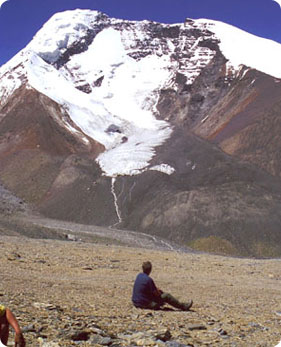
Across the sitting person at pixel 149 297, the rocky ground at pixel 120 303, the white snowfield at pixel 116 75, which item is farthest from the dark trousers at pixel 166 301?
the white snowfield at pixel 116 75

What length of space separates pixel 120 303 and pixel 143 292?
1.43ft

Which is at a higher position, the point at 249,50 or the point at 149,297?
the point at 249,50

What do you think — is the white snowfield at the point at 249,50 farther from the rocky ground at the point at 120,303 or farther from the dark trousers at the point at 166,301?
the dark trousers at the point at 166,301

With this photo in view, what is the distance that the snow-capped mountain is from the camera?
52.3 metres

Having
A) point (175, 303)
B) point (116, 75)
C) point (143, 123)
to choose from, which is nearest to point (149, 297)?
point (175, 303)

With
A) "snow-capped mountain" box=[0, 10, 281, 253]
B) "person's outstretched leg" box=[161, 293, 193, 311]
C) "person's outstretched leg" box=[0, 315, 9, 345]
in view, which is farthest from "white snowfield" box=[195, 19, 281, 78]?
"person's outstretched leg" box=[0, 315, 9, 345]

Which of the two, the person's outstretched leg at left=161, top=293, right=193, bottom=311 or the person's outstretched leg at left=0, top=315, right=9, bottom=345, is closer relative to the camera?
the person's outstretched leg at left=0, top=315, right=9, bottom=345

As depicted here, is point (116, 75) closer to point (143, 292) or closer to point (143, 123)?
point (143, 123)

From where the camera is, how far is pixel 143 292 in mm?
9227

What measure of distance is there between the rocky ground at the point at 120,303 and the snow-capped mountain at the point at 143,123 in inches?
527

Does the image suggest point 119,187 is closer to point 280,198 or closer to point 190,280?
point 280,198

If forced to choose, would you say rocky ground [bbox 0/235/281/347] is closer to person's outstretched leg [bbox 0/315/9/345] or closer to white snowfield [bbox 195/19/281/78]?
person's outstretched leg [bbox 0/315/9/345]

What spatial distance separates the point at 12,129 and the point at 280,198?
4613cm

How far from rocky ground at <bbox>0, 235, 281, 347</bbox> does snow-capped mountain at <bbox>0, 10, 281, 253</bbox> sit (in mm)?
13392
